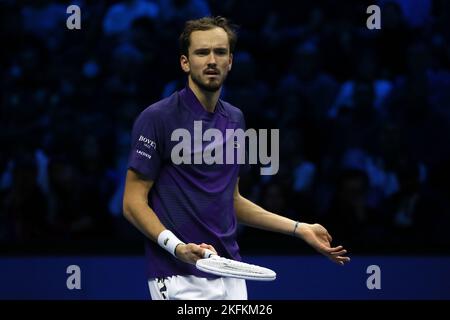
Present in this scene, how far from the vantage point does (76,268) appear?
5961 mm

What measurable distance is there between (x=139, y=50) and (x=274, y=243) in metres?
1.78

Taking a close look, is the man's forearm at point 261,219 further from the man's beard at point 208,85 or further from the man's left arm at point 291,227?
the man's beard at point 208,85

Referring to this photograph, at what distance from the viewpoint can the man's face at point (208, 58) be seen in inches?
151

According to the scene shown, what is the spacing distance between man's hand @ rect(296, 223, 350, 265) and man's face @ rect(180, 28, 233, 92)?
605 millimetres

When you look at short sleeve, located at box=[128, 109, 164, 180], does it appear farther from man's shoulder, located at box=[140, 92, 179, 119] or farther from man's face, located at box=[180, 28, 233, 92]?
man's face, located at box=[180, 28, 233, 92]

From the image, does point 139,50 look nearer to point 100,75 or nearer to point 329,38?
point 100,75

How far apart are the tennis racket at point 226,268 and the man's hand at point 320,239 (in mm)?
395

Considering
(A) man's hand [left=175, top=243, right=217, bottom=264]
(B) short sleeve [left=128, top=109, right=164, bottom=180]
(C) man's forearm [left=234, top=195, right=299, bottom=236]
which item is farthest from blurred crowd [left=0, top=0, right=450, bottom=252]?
(A) man's hand [left=175, top=243, right=217, bottom=264]

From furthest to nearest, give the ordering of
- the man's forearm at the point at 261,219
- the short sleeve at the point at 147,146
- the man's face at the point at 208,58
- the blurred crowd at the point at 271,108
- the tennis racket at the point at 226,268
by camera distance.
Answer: the blurred crowd at the point at 271,108 < the man's forearm at the point at 261,219 < the man's face at the point at 208,58 < the short sleeve at the point at 147,146 < the tennis racket at the point at 226,268
